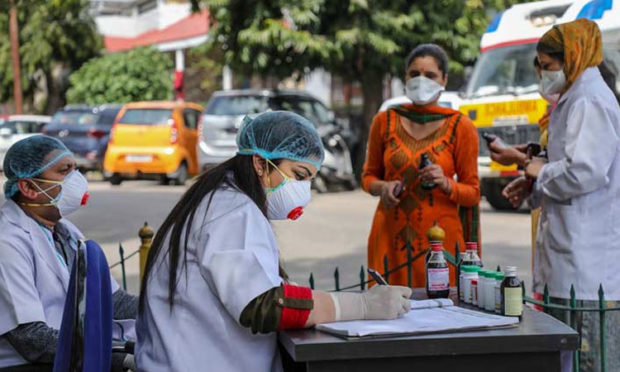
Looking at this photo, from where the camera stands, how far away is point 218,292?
3057mm

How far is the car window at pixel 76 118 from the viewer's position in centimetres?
2323

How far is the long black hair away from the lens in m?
3.17

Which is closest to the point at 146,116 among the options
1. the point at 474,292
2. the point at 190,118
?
the point at 190,118

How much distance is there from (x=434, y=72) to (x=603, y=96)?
995 millimetres

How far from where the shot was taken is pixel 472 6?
66.4 ft

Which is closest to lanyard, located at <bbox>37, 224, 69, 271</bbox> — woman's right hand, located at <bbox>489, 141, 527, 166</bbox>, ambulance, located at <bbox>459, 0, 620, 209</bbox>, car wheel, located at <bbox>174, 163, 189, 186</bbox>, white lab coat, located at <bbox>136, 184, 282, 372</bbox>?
white lab coat, located at <bbox>136, 184, 282, 372</bbox>

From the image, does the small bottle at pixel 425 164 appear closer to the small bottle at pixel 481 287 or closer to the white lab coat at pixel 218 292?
the small bottle at pixel 481 287

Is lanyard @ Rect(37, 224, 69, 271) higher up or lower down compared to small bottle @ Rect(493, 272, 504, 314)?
higher up

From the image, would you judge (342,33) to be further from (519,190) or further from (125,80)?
(125,80)

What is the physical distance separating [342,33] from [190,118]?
3535 mm

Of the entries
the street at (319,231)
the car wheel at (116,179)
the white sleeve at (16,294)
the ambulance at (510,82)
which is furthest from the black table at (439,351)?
the car wheel at (116,179)

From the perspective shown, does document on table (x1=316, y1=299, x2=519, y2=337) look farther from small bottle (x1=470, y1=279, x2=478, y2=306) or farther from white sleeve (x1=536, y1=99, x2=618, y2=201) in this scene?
white sleeve (x1=536, y1=99, x2=618, y2=201)

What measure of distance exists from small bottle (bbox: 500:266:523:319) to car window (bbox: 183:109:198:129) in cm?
1713

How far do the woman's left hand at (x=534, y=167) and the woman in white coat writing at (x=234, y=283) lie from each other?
1.47m
